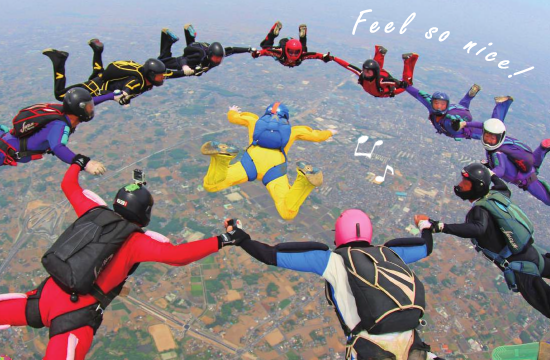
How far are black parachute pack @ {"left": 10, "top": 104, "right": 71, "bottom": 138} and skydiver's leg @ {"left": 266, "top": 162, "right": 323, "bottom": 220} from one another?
515cm

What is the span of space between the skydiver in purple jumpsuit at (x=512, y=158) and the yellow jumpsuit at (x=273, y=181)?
13.9ft

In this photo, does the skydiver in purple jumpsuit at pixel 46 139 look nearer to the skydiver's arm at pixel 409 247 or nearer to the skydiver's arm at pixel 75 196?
the skydiver's arm at pixel 75 196

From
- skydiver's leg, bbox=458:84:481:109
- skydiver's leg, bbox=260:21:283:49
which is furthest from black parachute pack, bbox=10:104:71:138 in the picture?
skydiver's leg, bbox=458:84:481:109

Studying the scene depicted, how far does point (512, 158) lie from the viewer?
8836 millimetres

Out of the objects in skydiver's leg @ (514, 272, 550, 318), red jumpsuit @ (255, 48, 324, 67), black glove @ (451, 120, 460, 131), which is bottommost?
skydiver's leg @ (514, 272, 550, 318)

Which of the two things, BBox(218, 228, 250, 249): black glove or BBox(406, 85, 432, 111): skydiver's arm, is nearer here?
BBox(218, 228, 250, 249): black glove

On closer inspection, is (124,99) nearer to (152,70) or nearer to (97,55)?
(152,70)

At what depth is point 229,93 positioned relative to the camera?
70125 mm

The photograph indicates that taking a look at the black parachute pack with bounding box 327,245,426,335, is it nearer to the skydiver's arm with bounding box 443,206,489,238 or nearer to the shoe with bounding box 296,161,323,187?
the skydiver's arm with bounding box 443,206,489,238

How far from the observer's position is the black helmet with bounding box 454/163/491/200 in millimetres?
6126

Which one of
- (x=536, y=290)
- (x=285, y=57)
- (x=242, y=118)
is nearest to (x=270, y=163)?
(x=242, y=118)

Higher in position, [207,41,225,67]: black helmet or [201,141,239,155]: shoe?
[207,41,225,67]: black helmet

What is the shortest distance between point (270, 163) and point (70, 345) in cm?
561

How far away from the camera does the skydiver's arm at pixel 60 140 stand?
659 cm
